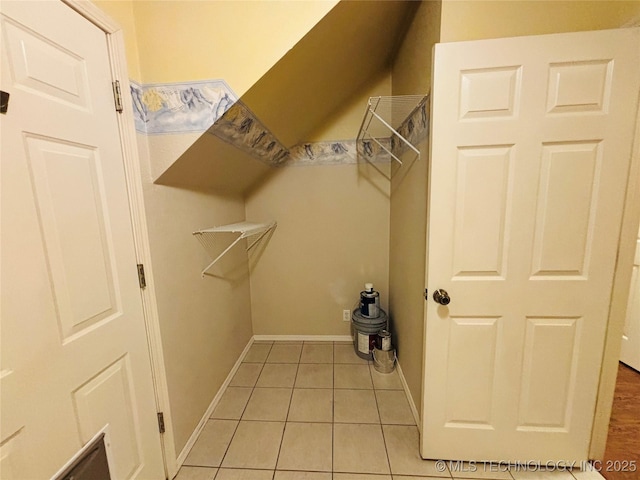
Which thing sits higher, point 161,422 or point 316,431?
point 161,422

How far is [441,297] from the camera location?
3.81 feet

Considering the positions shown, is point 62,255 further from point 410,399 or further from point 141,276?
point 410,399

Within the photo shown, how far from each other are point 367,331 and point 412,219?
1069 millimetres

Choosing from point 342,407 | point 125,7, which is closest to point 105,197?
point 125,7

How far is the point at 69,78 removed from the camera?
0.83 metres

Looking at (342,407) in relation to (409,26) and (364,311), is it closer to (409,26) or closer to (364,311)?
(364,311)

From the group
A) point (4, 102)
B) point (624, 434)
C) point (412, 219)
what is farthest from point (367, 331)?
point (4, 102)

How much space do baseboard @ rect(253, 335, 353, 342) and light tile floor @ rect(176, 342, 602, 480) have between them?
333 millimetres

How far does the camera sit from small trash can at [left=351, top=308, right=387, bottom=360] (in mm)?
2141

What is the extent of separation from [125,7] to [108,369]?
146cm

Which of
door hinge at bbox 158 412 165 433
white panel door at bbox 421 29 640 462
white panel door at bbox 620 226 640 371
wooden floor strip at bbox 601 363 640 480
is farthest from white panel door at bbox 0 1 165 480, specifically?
white panel door at bbox 620 226 640 371

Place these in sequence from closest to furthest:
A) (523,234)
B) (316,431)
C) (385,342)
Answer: (523,234), (316,431), (385,342)

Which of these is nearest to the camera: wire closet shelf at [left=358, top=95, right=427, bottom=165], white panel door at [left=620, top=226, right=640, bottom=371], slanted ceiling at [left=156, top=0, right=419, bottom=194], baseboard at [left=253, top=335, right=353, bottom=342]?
slanted ceiling at [left=156, top=0, right=419, bottom=194]

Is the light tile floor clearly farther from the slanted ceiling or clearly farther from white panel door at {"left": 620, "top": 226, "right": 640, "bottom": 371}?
the slanted ceiling
